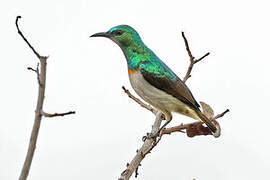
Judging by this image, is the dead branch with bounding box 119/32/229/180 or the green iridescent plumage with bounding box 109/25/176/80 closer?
the dead branch with bounding box 119/32/229/180

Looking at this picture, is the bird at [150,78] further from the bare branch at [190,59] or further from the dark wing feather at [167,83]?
the bare branch at [190,59]

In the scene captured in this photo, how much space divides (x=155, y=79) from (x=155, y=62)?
30cm

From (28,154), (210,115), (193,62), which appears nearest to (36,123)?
(28,154)

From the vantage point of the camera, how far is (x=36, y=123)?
109 inches

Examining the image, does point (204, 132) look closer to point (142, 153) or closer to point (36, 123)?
point (142, 153)

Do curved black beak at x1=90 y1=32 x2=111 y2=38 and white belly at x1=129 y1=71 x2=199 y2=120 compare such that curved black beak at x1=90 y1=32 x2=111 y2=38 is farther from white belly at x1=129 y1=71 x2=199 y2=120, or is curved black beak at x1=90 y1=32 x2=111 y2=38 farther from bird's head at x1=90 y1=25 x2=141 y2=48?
white belly at x1=129 y1=71 x2=199 y2=120

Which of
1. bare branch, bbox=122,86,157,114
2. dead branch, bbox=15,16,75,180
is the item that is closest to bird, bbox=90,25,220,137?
bare branch, bbox=122,86,157,114

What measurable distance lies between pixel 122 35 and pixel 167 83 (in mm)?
1036

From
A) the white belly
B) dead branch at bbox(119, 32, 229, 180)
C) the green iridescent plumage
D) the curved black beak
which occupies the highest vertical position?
the curved black beak

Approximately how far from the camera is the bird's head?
21.2ft

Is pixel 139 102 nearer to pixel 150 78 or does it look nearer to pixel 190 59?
pixel 150 78

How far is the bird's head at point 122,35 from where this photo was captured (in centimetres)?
647

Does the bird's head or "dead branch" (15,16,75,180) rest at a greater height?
the bird's head

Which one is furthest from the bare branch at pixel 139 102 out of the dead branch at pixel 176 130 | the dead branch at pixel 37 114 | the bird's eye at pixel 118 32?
the dead branch at pixel 37 114
